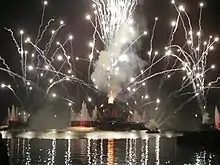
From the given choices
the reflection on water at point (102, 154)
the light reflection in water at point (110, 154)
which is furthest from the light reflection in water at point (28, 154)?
the light reflection in water at point (110, 154)

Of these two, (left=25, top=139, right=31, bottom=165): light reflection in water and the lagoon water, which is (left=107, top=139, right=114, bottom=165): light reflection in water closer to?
the lagoon water

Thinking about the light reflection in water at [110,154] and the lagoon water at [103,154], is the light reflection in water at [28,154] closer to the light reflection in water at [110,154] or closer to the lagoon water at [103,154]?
the lagoon water at [103,154]

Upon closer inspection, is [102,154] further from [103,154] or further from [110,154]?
[110,154]

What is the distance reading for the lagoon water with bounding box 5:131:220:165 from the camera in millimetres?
39869

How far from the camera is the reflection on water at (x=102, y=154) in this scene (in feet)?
131

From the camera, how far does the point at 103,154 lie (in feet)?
149

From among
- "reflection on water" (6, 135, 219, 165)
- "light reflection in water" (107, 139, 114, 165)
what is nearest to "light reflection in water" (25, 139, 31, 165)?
"reflection on water" (6, 135, 219, 165)

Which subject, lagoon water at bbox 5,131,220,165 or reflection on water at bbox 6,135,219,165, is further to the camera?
reflection on water at bbox 6,135,219,165

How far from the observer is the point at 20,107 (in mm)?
95875

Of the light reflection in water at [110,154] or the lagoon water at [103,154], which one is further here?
the lagoon water at [103,154]

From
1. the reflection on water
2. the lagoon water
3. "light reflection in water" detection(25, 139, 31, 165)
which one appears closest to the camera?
"light reflection in water" detection(25, 139, 31, 165)

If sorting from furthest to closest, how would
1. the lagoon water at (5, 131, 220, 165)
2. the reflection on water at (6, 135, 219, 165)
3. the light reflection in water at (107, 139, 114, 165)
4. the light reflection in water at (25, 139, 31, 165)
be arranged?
the reflection on water at (6, 135, 219, 165), the lagoon water at (5, 131, 220, 165), the light reflection in water at (107, 139, 114, 165), the light reflection in water at (25, 139, 31, 165)

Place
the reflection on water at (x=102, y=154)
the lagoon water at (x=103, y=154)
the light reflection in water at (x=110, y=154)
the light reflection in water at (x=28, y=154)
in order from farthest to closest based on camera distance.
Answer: the reflection on water at (x=102, y=154) < the lagoon water at (x=103, y=154) < the light reflection in water at (x=110, y=154) < the light reflection in water at (x=28, y=154)

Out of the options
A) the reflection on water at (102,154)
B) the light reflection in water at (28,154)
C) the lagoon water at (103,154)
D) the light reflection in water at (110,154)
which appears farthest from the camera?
the reflection on water at (102,154)
